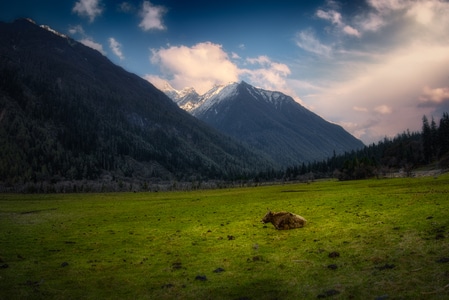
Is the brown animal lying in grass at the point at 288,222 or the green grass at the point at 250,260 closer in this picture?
the green grass at the point at 250,260

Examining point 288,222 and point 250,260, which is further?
point 288,222

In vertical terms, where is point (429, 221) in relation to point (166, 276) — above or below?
above

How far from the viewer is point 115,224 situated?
49562 mm

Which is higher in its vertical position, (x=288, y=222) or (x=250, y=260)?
(x=288, y=222)

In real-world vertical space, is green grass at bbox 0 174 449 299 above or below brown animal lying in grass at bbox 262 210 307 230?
below

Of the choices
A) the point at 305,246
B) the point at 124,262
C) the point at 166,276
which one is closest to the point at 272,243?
the point at 305,246

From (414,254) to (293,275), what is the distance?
872 centimetres

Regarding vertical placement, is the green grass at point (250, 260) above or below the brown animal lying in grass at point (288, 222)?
below

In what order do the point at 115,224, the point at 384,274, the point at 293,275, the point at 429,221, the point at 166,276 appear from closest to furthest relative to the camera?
1. the point at 384,274
2. the point at 293,275
3. the point at 166,276
4. the point at 429,221
5. the point at 115,224

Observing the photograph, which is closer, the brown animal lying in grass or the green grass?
the green grass

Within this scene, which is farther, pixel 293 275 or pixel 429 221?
pixel 429 221

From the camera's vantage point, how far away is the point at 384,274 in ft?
64.8

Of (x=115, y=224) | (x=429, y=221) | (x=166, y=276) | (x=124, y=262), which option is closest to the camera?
(x=166, y=276)

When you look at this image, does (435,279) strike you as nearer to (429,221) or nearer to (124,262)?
(429,221)
